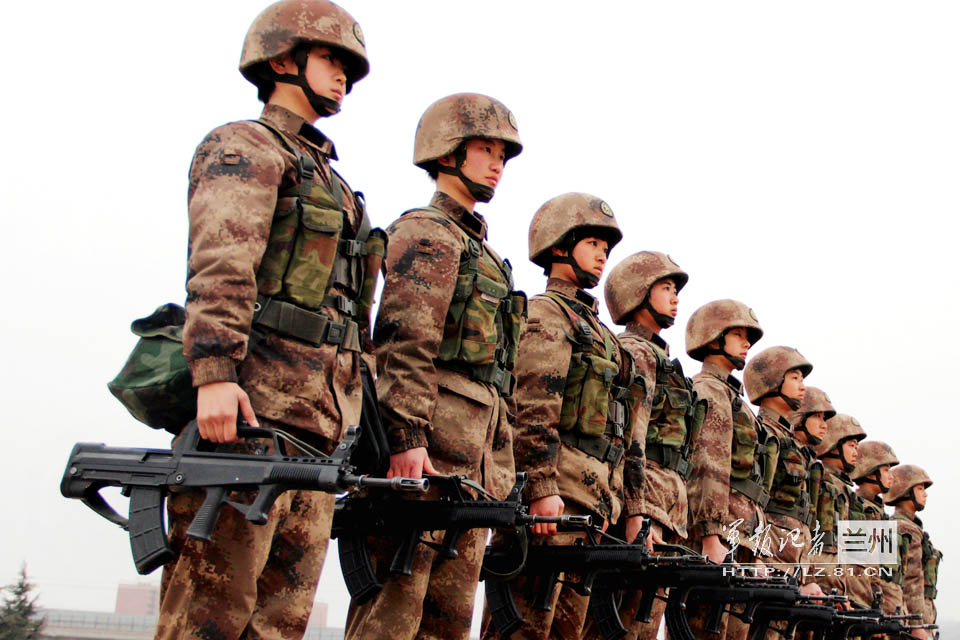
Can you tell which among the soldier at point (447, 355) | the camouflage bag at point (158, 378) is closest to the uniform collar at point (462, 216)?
the soldier at point (447, 355)

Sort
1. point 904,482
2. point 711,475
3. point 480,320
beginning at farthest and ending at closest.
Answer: point 904,482 → point 711,475 → point 480,320

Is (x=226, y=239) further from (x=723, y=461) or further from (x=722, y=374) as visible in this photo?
(x=722, y=374)

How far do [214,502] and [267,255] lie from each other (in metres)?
1.07

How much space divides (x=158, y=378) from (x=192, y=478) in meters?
0.41

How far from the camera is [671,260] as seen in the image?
29.3 feet

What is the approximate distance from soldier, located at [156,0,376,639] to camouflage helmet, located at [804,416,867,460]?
38.5 feet

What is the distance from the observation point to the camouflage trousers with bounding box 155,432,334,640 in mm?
3738

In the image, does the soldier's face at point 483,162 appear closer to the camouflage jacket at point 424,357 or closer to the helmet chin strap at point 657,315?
the camouflage jacket at point 424,357

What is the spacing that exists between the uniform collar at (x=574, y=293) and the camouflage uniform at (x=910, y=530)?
450 inches

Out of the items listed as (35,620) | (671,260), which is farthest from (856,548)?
(35,620)

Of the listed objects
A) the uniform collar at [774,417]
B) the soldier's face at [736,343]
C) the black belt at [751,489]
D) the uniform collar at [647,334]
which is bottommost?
the black belt at [751,489]

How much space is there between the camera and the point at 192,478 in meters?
3.82

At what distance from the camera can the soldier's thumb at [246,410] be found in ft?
12.7

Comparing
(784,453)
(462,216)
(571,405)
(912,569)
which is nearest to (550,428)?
(571,405)
